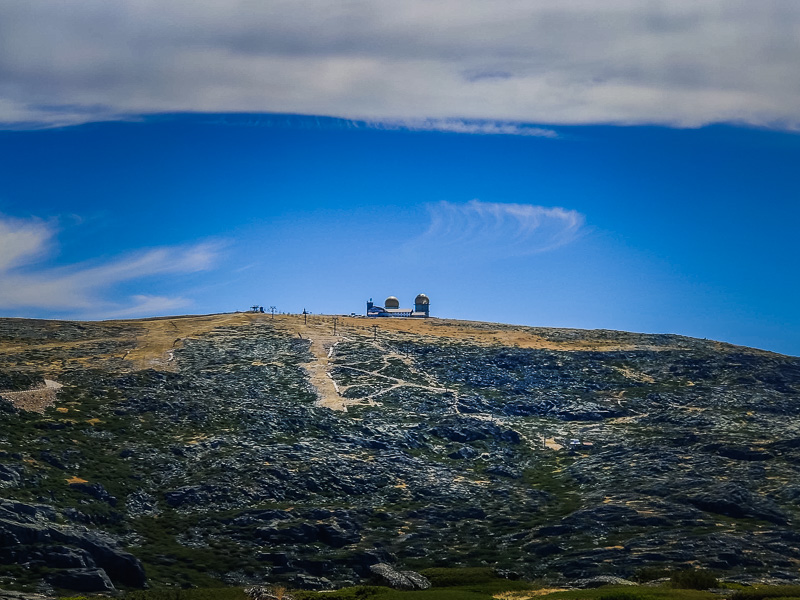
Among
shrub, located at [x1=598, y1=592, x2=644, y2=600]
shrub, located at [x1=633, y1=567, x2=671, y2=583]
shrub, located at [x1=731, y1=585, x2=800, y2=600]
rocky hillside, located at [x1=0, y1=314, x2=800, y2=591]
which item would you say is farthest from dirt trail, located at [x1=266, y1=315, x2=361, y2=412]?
shrub, located at [x1=731, y1=585, x2=800, y2=600]

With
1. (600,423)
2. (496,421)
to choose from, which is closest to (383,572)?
(496,421)

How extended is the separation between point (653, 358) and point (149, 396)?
87917mm

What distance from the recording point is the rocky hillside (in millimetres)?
74312

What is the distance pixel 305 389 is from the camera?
12462cm

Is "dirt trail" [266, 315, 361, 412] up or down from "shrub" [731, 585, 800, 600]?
up

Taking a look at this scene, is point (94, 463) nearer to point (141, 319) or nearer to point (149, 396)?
point (149, 396)

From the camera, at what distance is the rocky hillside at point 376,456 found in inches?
2926

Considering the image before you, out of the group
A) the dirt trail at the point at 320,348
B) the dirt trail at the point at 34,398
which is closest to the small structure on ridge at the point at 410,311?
the dirt trail at the point at 320,348

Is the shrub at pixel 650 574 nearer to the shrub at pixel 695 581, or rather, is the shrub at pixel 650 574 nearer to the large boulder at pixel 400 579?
the shrub at pixel 695 581

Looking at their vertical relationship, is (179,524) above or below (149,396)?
below

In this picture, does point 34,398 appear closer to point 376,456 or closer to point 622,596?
point 376,456

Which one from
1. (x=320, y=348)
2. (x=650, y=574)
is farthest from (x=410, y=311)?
(x=650, y=574)

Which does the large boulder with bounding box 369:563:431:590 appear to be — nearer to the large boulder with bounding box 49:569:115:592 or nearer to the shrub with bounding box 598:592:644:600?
the shrub with bounding box 598:592:644:600

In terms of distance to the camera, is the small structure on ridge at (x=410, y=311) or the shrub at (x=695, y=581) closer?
the shrub at (x=695, y=581)
